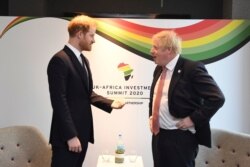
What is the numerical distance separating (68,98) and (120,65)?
1152 millimetres

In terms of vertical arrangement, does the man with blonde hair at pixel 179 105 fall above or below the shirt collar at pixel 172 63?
below

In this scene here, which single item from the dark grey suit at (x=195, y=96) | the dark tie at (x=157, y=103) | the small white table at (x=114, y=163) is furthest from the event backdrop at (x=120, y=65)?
the dark grey suit at (x=195, y=96)

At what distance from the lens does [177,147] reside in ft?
7.90

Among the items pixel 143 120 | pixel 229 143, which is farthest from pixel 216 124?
pixel 143 120

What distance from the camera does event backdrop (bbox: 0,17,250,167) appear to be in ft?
11.0

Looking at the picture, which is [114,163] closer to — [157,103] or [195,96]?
[157,103]

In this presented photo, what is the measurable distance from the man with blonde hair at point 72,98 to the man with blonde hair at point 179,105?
46 centimetres

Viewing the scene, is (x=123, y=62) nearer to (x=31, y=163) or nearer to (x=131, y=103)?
(x=131, y=103)

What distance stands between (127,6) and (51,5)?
95cm

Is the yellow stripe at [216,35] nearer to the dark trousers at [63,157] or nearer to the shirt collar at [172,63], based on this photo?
the shirt collar at [172,63]

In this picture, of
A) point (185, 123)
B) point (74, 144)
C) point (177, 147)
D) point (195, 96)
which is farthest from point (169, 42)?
point (74, 144)

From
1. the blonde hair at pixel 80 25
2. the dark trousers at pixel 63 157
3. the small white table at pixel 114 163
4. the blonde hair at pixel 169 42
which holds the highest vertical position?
the blonde hair at pixel 80 25

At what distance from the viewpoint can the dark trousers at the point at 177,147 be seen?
241cm

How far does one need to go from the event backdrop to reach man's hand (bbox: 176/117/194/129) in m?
0.97
